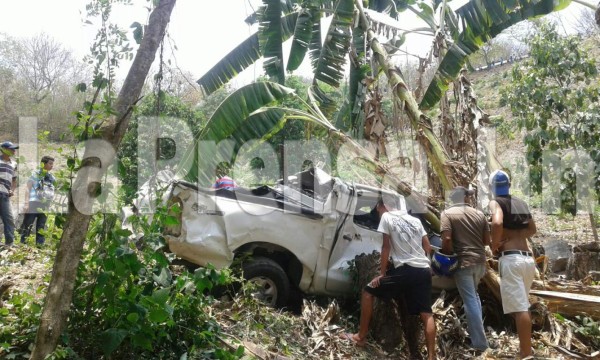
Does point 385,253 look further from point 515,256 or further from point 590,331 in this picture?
point 590,331

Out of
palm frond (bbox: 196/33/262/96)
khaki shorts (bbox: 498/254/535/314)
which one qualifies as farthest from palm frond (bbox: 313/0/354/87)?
khaki shorts (bbox: 498/254/535/314)

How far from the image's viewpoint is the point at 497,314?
6.27 m

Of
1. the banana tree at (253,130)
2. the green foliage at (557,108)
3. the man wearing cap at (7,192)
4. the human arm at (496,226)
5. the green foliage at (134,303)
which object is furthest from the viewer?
the green foliage at (557,108)

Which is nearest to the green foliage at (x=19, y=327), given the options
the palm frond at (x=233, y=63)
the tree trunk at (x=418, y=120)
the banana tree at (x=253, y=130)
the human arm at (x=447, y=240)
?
the banana tree at (x=253, y=130)

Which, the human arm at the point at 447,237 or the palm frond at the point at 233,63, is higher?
the palm frond at the point at 233,63

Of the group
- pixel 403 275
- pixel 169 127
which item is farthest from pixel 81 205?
pixel 169 127

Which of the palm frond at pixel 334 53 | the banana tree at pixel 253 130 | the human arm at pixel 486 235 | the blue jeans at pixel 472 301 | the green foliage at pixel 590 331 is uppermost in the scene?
the palm frond at pixel 334 53

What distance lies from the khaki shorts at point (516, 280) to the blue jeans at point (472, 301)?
0.42 m

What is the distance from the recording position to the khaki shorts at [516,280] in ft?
16.8

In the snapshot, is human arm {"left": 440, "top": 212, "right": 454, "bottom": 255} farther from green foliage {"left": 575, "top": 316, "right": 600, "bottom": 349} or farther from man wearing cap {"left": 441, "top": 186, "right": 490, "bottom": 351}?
green foliage {"left": 575, "top": 316, "right": 600, "bottom": 349}

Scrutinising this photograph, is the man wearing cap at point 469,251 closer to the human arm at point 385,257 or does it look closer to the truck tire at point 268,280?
the human arm at point 385,257

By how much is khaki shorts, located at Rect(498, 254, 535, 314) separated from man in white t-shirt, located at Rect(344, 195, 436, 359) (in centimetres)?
75

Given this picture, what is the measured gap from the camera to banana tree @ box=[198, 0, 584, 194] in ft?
25.9

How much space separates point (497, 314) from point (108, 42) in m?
5.20
